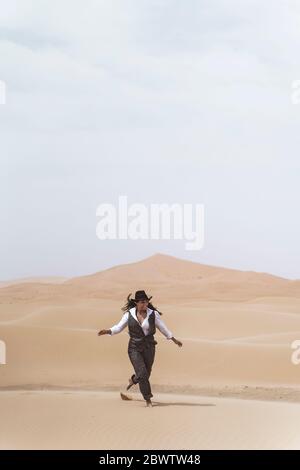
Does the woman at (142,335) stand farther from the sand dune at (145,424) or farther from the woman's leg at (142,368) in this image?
the sand dune at (145,424)

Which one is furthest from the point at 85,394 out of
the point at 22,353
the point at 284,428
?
the point at 22,353

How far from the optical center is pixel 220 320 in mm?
36469

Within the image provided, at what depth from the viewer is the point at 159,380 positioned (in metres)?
22.6

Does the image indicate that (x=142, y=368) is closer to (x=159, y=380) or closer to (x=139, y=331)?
(x=139, y=331)

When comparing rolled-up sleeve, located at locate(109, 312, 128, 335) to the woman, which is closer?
rolled-up sleeve, located at locate(109, 312, 128, 335)

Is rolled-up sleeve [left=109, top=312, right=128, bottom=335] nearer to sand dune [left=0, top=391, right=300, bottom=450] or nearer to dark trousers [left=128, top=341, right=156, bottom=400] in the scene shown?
dark trousers [left=128, top=341, right=156, bottom=400]

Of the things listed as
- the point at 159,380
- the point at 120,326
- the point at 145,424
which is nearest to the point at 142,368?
the point at 120,326

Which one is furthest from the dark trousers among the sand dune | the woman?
the sand dune

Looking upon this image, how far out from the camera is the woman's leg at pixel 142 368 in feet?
46.0

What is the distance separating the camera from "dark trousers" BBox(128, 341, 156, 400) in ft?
46.0

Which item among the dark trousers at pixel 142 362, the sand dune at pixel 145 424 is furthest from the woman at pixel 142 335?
the sand dune at pixel 145 424

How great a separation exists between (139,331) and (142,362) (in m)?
0.44

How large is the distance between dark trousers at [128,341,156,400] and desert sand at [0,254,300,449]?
0.32 metres
